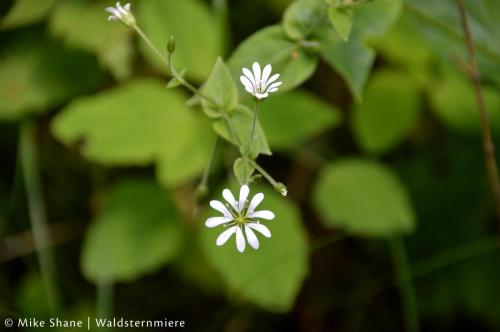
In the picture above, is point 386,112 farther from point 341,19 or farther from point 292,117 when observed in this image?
point 341,19

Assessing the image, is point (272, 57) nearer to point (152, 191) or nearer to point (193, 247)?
point (152, 191)

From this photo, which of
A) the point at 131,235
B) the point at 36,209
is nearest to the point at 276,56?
the point at 131,235

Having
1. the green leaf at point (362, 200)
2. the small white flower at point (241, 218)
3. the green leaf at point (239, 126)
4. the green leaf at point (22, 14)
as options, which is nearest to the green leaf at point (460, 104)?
the green leaf at point (362, 200)

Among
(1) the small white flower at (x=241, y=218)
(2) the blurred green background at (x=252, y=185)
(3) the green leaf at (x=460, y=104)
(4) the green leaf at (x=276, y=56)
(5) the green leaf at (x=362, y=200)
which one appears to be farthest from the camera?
(3) the green leaf at (x=460, y=104)

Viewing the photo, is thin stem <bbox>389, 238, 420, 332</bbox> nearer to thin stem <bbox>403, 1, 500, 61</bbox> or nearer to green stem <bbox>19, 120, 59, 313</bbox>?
thin stem <bbox>403, 1, 500, 61</bbox>

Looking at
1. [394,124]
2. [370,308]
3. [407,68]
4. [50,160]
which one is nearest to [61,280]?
[50,160]

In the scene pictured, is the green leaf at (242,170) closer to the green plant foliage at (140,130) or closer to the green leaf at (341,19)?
the green leaf at (341,19)
